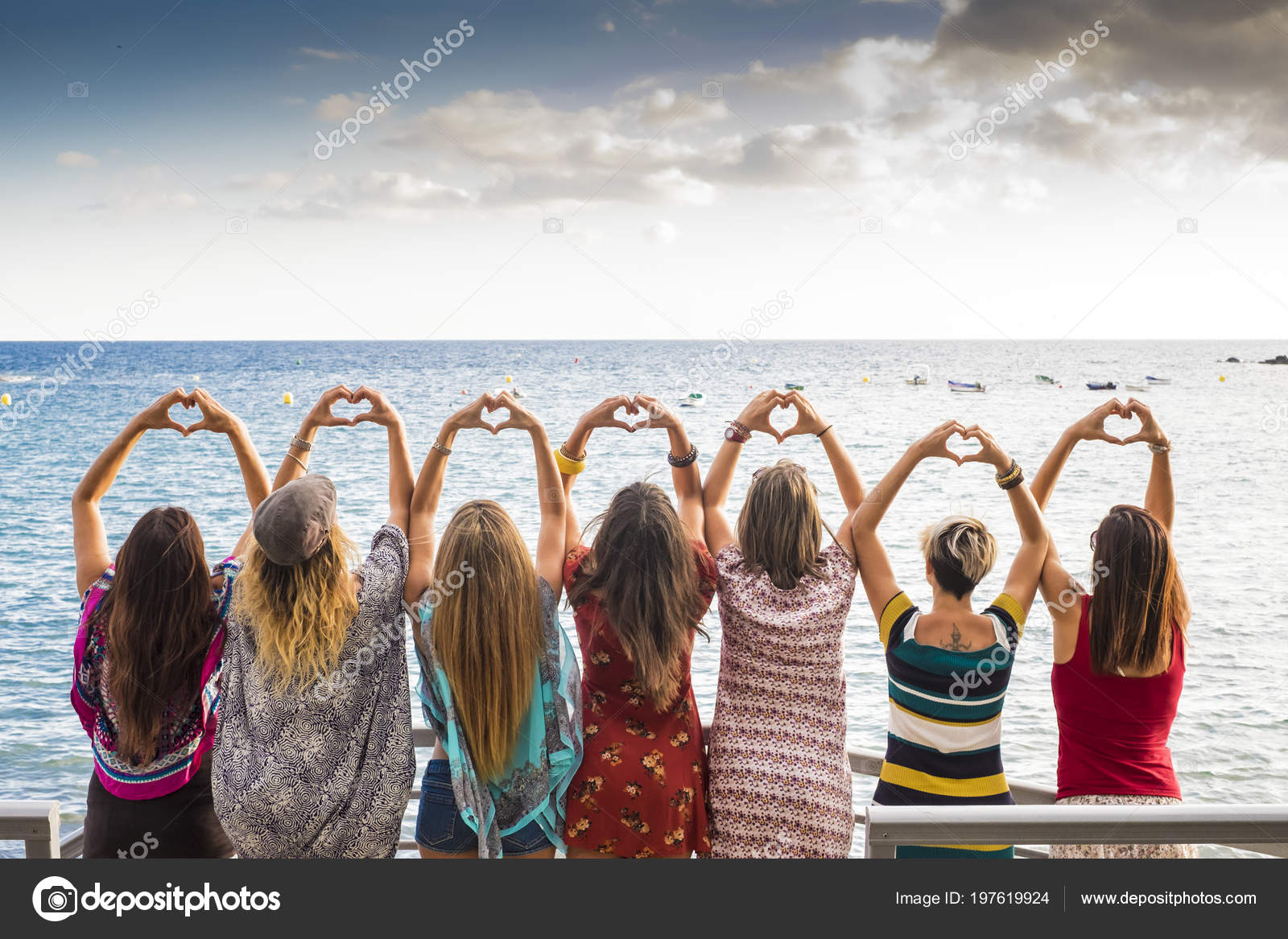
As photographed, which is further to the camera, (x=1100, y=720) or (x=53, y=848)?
(x=1100, y=720)

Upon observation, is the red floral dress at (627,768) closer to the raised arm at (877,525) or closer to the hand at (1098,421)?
the raised arm at (877,525)

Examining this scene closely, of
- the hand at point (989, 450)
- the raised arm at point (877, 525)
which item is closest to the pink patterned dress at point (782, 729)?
the raised arm at point (877, 525)

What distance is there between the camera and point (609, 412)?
2529 mm

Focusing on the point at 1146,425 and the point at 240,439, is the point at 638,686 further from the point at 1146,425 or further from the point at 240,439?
the point at 1146,425

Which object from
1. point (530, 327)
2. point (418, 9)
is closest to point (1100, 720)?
point (418, 9)

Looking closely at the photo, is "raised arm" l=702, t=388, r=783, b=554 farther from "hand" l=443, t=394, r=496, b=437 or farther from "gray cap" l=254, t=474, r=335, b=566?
"gray cap" l=254, t=474, r=335, b=566

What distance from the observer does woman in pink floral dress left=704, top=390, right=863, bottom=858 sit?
6.95ft

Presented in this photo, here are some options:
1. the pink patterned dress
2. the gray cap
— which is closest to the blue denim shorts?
the pink patterned dress

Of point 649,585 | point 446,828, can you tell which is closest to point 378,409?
point 649,585

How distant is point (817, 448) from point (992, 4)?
50.4 feet

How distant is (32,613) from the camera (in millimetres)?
10000

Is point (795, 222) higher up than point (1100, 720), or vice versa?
point (795, 222)

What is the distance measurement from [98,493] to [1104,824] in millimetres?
2490

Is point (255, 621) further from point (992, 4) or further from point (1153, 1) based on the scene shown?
point (1153, 1)
